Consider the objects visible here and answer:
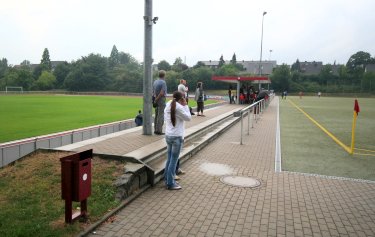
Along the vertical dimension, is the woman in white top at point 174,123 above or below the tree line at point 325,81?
below

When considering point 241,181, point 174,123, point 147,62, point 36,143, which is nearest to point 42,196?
point 174,123

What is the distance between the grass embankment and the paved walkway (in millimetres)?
440

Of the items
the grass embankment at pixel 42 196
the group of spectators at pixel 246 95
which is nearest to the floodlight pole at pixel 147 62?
the grass embankment at pixel 42 196

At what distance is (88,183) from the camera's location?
4551mm

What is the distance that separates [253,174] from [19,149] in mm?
7494

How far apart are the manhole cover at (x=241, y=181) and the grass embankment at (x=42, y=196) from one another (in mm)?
2242

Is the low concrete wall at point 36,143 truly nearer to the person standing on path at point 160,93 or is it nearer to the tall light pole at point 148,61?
the tall light pole at point 148,61

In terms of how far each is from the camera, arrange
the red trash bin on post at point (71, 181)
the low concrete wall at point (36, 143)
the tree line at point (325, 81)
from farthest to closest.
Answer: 1. the tree line at point (325, 81)
2. the low concrete wall at point (36, 143)
3. the red trash bin on post at point (71, 181)

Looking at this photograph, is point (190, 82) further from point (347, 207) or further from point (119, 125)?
point (347, 207)

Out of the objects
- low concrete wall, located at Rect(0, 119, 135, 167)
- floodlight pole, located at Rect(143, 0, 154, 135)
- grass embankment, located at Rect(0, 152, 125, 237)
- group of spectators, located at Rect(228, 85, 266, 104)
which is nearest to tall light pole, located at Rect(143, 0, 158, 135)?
floodlight pole, located at Rect(143, 0, 154, 135)

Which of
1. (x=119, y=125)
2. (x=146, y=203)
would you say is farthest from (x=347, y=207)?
(x=119, y=125)

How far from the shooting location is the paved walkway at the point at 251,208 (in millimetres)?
4566

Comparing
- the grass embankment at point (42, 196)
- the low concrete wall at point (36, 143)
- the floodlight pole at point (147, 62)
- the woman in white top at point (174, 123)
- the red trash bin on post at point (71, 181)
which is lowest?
the low concrete wall at point (36, 143)

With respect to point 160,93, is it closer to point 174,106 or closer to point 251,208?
point 174,106
